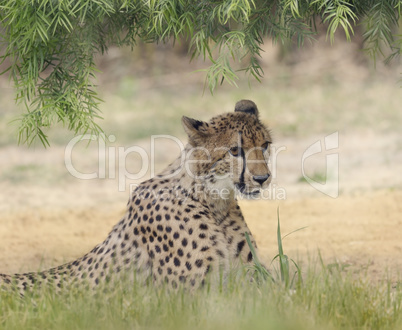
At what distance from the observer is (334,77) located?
13.5 m

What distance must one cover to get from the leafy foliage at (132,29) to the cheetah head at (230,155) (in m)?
0.28

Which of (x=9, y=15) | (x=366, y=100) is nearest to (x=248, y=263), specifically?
(x=9, y=15)

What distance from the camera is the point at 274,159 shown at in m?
8.45

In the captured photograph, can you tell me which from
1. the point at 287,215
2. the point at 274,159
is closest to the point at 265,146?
the point at 287,215

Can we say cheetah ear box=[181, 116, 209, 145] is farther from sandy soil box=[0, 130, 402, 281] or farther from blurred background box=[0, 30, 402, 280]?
sandy soil box=[0, 130, 402, 281]

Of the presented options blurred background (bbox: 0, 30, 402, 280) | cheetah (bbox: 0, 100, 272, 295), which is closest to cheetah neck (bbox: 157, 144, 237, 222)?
cheetah (bbox: 0, 100, 272, 295)

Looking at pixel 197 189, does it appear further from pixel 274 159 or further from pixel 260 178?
pixel 274 159

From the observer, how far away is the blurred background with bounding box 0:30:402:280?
19.1 ft

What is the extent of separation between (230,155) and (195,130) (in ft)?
0.75

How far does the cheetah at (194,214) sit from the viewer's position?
388 centimetres

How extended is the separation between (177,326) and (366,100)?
30.2 feet

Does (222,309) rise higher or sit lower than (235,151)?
lower

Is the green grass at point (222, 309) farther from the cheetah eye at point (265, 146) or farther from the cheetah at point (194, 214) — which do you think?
the cheetah eye at point (265, 146)

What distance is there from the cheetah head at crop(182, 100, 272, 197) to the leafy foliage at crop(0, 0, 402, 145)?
0.28 m
